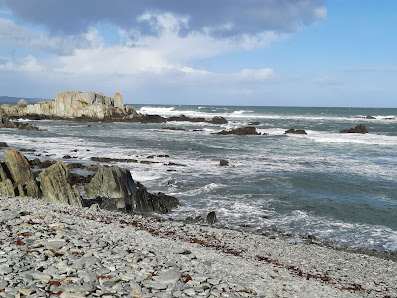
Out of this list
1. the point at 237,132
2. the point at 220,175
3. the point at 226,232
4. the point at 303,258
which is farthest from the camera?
the point at 237,132

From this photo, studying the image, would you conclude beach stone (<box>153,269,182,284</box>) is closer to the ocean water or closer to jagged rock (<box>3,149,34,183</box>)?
the ocean water

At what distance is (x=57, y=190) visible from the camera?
17.1 meters

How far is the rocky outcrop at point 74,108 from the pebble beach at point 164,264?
7622 centimetres

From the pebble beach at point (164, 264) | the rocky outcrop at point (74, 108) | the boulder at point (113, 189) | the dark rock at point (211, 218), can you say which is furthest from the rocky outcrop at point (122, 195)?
the rocky outcrop at point (74, 108)

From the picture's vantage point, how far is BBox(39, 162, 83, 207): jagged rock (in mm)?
16969

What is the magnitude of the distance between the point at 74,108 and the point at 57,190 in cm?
7618

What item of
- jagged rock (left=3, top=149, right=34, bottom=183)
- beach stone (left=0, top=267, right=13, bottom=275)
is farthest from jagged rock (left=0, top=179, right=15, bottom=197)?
beach stone (left=0, top=267, right=13, bottom=275)

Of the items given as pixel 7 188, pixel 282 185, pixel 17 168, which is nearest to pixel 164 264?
→ pixel 7 188

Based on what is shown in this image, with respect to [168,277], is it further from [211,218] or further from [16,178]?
[16,178]

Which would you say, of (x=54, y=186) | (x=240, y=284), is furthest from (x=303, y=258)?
(x=54, y=186)

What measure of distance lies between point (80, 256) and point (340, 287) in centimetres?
682

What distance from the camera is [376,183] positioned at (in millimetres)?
23594

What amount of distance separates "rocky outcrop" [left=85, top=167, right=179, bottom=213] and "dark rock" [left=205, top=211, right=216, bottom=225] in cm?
247

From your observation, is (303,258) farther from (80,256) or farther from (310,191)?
(310,191)
